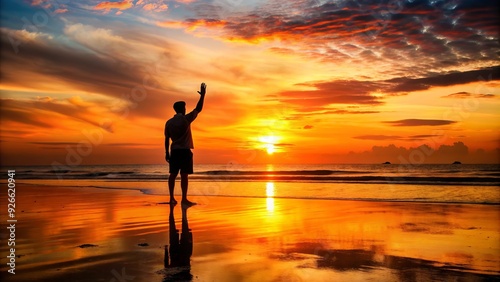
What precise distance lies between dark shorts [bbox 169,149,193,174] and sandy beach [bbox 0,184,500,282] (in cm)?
122

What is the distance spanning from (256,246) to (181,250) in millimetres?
801

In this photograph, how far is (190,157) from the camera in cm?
892

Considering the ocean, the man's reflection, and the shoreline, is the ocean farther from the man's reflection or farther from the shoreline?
the man's reflection

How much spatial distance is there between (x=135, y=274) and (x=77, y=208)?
5.74 m

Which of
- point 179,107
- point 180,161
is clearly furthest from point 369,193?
point 179,107

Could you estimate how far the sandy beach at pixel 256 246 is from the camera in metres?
3.40

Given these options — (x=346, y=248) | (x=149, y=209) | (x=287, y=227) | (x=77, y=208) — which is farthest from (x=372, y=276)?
(x=77, y=208)

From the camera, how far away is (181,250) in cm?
433

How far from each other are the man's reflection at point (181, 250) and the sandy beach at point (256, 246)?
0.04 feet

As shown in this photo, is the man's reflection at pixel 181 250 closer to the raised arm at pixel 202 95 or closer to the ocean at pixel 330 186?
the raised arm at pixel 202 95

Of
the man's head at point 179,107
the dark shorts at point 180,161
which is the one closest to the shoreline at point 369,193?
the dark shorts at point 180,161

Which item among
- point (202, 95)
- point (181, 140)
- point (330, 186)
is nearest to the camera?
point (202, 95)

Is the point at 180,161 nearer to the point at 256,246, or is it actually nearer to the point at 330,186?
the point at 256,246

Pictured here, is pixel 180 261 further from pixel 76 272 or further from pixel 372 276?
pixel 372 276
